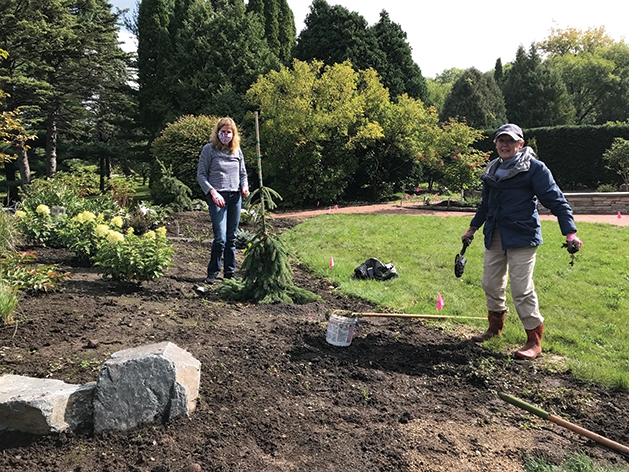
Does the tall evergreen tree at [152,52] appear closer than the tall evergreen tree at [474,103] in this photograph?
Yes

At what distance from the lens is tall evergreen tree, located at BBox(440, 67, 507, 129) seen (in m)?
26.8

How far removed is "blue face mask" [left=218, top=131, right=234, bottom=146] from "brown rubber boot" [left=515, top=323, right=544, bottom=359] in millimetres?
3424

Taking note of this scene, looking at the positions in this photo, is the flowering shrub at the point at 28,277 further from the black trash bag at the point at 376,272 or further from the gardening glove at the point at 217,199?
the black trash bag at the point at 376,272

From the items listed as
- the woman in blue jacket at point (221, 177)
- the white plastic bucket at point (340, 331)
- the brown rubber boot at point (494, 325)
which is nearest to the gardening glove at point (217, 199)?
the woman in blue jacket at point (221, 177)

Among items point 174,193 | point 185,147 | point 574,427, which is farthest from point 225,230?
point 185,147

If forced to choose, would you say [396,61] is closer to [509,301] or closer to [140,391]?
[509,301]

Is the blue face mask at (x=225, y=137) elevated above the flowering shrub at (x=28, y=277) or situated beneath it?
elevated above

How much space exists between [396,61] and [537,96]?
47.2ft

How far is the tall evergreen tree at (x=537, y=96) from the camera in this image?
29.6m

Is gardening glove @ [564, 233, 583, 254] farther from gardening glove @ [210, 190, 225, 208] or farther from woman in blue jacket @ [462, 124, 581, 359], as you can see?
gardening glove @ [210, 190, 225, 208]

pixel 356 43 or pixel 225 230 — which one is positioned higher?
pixel 356 43

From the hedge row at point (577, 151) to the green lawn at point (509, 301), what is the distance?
38.5ft

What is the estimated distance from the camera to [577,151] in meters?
19.5

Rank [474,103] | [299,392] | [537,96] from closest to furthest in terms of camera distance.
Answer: [299,392] < [474,103] < [537,96]
